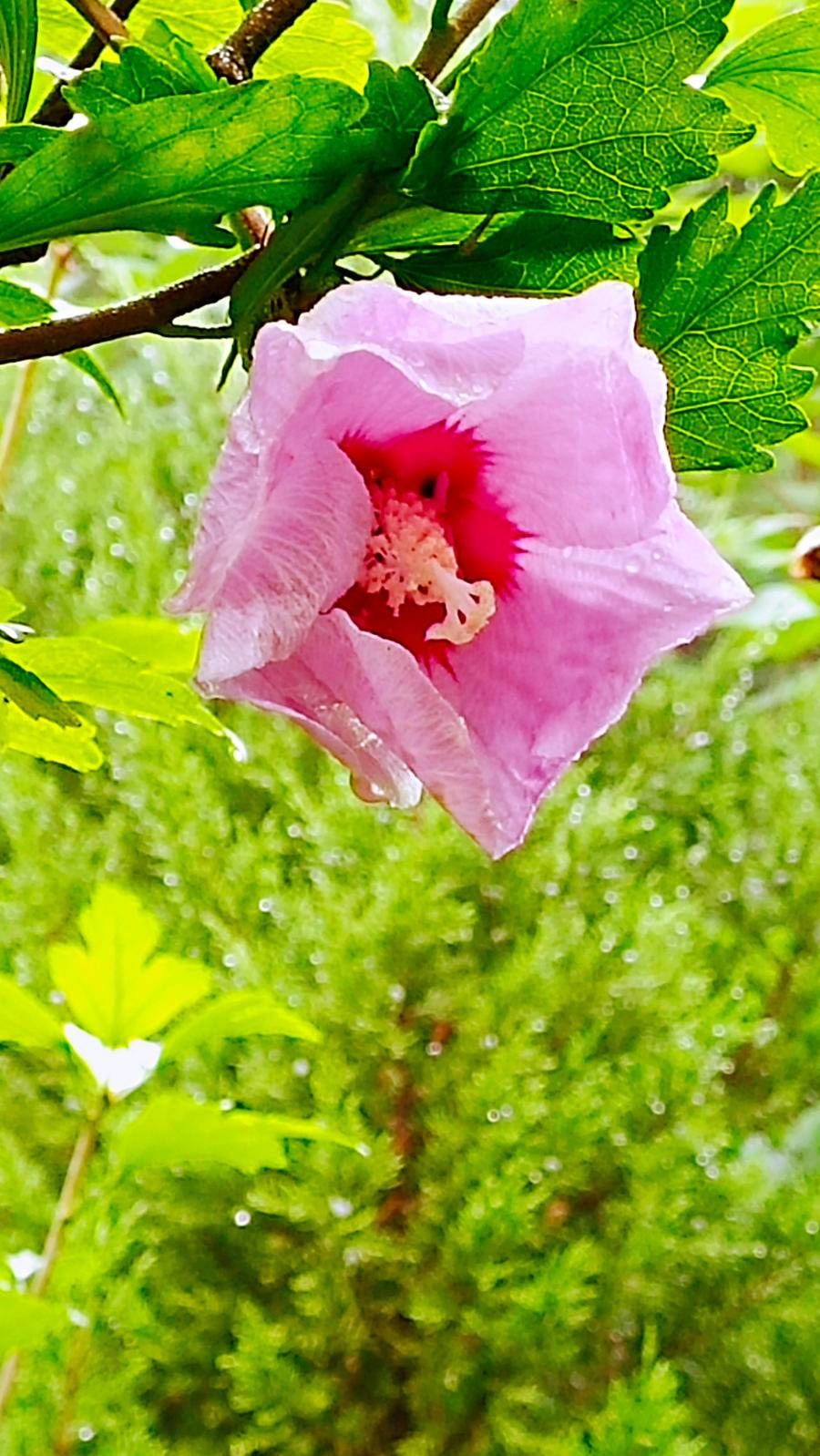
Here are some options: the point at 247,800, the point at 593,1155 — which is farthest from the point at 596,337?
the point at 247,800

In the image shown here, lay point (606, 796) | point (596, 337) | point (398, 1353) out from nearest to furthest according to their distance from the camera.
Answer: point (596, 337)
point (398, 1353)
point (606, 796)

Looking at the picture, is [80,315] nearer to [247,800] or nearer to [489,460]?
[489,460]

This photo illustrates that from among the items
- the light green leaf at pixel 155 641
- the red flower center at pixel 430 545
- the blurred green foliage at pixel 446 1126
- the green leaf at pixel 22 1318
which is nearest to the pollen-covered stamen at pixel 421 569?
the red flower center at pixel 430 545

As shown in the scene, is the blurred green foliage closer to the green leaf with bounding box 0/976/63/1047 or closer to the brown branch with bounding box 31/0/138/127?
the green leaf with bounding box 0/976/63/1047

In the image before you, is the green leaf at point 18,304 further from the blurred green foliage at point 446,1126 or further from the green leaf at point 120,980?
the blurred green foliage at point 446,1126

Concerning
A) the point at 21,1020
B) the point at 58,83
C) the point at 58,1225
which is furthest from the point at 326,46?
the point at 58,1225

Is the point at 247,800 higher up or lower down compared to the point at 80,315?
lower down
